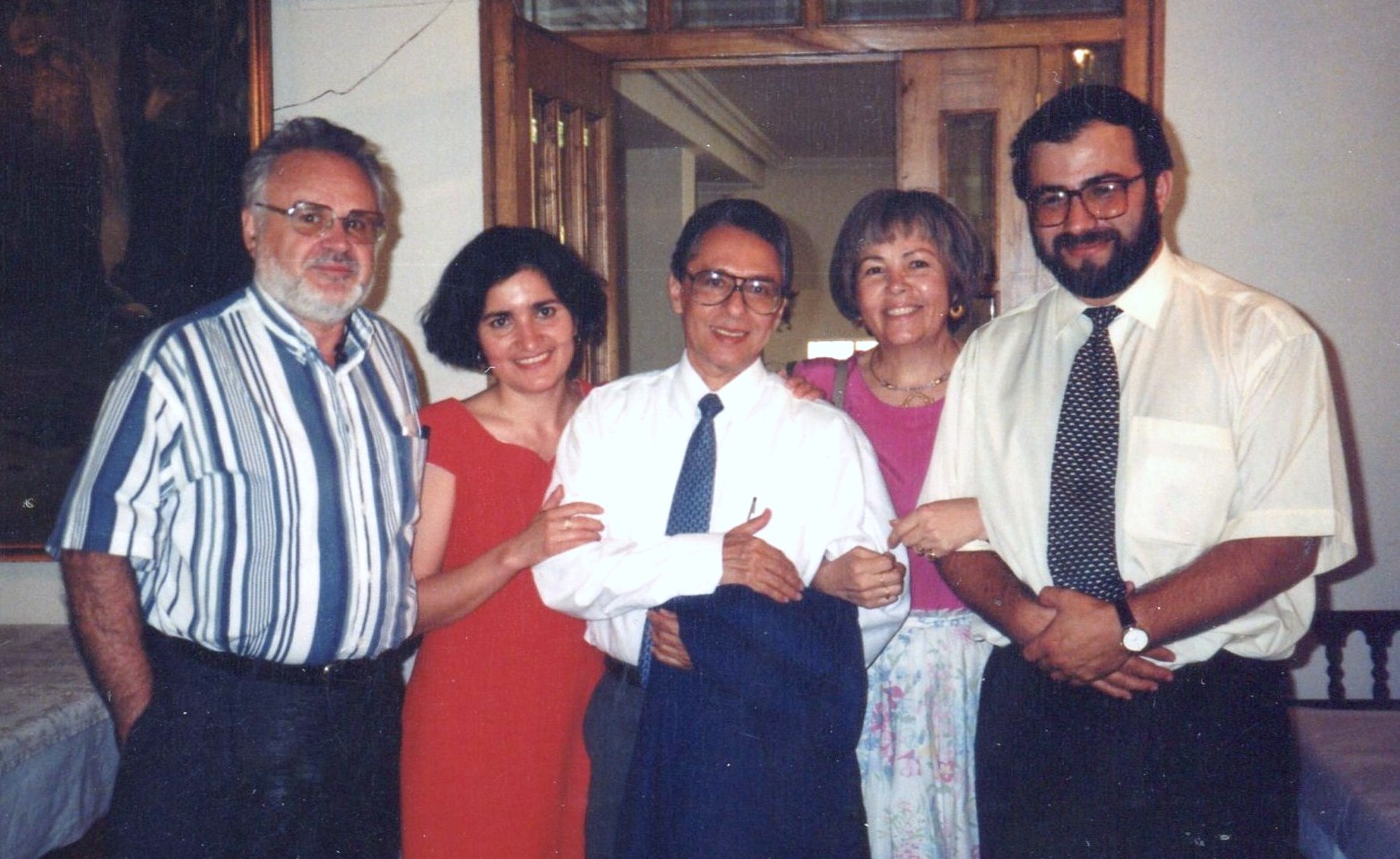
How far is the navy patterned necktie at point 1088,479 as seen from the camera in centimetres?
162

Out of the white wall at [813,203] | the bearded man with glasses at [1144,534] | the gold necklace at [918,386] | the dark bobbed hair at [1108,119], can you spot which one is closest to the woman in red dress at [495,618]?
the gold necklace at [918,386]

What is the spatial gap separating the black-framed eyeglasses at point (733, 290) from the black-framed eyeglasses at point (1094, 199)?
19.1 inches

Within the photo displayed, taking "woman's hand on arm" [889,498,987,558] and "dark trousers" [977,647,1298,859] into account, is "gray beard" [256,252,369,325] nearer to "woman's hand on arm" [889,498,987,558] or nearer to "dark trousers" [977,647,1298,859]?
"woman's hand on arm" [889,498,987,558]

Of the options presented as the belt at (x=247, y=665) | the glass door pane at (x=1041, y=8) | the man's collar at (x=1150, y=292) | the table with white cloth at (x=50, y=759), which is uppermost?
the glass door pane at (x=1041, y=8)

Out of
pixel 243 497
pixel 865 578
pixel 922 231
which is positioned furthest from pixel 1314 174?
pixel 243 497

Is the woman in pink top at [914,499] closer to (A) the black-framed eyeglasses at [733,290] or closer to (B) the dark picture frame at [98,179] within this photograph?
(A) the black-framed eyeglasses at [733,290]

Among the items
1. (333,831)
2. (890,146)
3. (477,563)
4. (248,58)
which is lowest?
(333,831)

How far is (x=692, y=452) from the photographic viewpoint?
5.89 ft

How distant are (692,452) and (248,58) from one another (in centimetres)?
245

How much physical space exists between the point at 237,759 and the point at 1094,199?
5.57ft

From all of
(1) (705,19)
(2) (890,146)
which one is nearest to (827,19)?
(1) (705,19)

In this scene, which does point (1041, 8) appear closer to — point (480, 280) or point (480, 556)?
point (480, 280)

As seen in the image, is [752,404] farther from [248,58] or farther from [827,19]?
[248,58]

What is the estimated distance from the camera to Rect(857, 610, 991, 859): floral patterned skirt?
187 cm
